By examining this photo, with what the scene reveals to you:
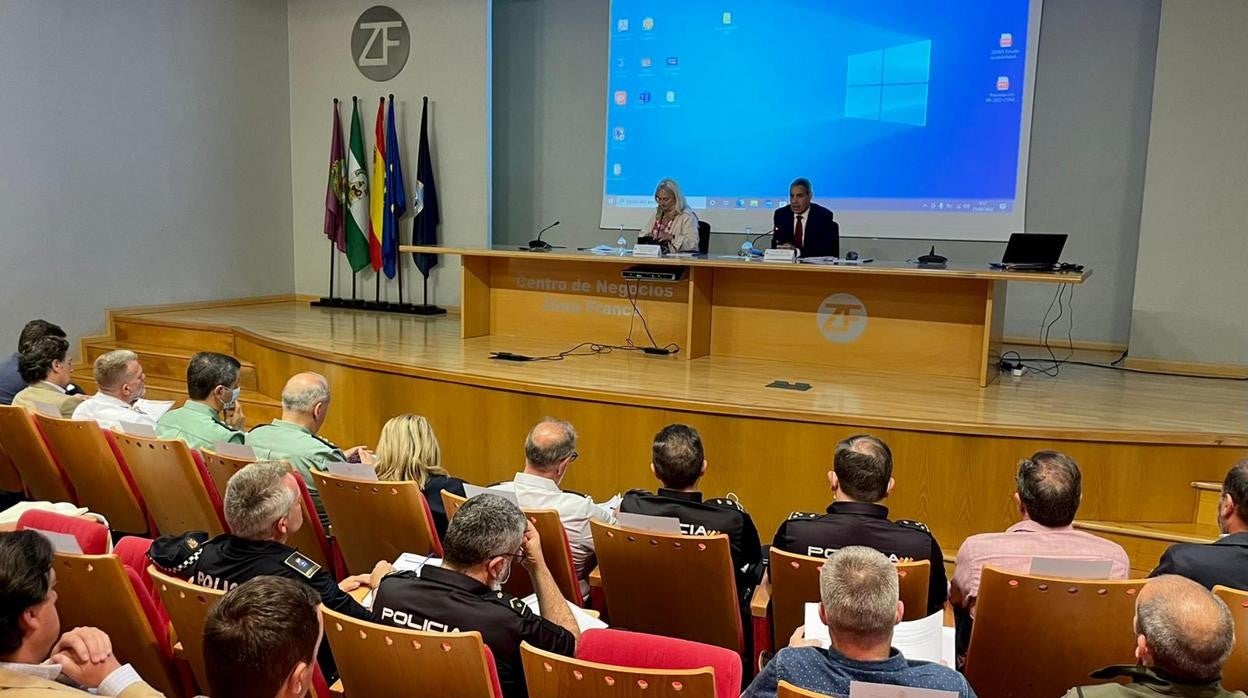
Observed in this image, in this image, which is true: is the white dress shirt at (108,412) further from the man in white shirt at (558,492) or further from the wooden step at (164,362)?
the wooden step at (164,362)

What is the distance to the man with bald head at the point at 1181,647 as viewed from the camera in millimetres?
1696

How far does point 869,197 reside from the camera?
293 inches

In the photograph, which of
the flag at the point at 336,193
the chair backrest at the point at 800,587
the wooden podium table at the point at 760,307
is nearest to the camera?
the chair backrest at the point at 800,587

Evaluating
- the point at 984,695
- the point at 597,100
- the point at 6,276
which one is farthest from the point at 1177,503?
the point at 6,276

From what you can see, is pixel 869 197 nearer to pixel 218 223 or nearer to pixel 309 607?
pixel 218 223

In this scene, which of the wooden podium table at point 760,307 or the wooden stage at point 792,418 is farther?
the wooden podium table at point 760,307

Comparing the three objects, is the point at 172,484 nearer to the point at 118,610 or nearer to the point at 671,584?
the point at 118,610

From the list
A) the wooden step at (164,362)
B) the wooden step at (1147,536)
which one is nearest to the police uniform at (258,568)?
the wooden step at (1147,536)

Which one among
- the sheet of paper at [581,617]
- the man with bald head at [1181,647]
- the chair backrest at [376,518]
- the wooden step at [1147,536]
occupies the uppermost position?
the man with bald head at [1181,647]

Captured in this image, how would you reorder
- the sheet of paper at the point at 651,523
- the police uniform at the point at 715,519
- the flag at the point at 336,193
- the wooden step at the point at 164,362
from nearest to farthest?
the sheet of paper at the point at 651,523, the police uniform at the point at 715,519, the wooden step at the point at 164,362, the flag at the point at 336,193

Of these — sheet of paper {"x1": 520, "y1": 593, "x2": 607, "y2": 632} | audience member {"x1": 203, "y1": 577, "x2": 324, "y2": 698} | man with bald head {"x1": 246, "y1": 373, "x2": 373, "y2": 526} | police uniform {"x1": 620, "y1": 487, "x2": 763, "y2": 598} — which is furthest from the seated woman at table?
audience member {"x1": 203, "y1": 577, "x2": 324, "y2": 698}

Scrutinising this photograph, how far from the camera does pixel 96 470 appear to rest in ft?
11.8

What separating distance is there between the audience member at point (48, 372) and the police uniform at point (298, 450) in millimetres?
1338

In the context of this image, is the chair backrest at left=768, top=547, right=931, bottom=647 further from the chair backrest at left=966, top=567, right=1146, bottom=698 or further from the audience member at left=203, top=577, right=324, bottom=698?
the audience member at left=203, top=577, right=324, bottom=698
